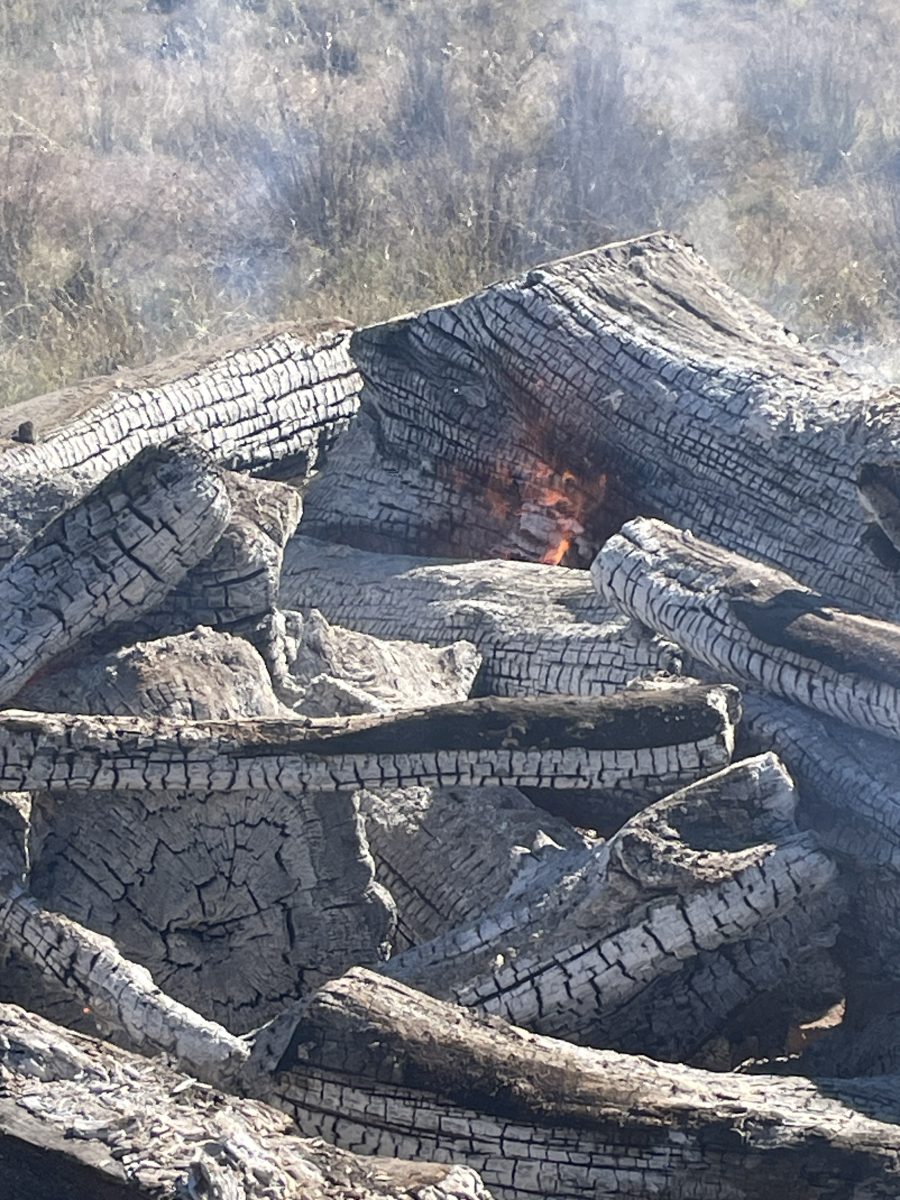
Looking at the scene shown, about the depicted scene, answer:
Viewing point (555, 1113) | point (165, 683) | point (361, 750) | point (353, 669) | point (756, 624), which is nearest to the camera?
point (555, 1113)

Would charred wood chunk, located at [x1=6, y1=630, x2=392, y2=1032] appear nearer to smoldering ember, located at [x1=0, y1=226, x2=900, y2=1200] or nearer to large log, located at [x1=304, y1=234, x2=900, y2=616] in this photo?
smoldering ember, located at [x1=0, y1=226, x2=900, y2=1200]

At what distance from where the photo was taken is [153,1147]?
3.23 m

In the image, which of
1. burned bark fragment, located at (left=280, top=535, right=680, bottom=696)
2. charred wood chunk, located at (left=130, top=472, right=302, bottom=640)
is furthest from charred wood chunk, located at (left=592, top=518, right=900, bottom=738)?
charred wood chunk, located at (left=130, top=472, right=302, bottom=640)

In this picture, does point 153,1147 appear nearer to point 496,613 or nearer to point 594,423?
point 496,613

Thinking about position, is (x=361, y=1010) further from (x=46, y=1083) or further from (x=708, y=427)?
(x=708, y=427)

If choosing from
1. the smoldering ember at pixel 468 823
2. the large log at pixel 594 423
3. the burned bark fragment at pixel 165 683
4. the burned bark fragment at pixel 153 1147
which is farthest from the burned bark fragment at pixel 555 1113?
the large log at pixel 594 423

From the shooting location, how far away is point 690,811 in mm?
4566

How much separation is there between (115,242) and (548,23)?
5.89m

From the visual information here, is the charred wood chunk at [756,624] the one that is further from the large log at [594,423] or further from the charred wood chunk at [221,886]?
the charred wood chunk at [221,886]

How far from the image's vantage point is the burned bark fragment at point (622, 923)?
435cm

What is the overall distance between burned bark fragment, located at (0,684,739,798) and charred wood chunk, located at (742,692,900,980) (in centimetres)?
39

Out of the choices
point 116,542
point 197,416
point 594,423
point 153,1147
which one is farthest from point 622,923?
point 197,416

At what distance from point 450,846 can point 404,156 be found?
29.1 feet

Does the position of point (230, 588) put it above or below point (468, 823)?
above
